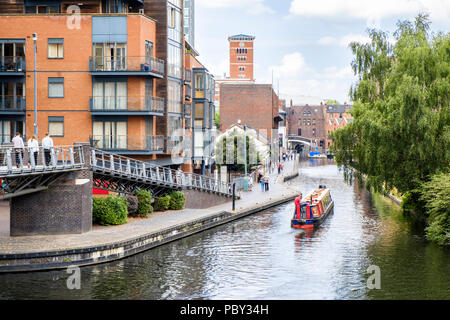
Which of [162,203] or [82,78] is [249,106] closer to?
[82,78]

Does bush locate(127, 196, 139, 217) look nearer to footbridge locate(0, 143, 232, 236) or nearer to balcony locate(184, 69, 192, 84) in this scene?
footbridge locate(0, 143, 232, 236)

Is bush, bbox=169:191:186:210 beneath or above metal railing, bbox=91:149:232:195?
beneath

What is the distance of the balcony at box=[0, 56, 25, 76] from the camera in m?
40.4

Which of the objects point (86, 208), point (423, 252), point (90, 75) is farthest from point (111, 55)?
point (423, 252)

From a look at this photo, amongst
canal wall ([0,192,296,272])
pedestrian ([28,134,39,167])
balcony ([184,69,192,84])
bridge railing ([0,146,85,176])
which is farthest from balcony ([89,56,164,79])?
pedestrian ([28,134,39,167])

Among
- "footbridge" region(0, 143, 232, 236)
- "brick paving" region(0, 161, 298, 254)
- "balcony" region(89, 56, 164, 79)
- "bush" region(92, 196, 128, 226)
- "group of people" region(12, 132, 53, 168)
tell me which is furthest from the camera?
"balcony" region(89, 56, 164, 79)

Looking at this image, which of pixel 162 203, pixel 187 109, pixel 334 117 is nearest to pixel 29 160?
pixel 162 203

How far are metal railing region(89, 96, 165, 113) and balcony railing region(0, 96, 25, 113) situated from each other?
444 cm

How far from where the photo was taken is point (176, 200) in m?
39.3

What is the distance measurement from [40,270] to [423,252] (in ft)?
54.8

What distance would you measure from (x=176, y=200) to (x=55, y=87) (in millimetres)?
10710

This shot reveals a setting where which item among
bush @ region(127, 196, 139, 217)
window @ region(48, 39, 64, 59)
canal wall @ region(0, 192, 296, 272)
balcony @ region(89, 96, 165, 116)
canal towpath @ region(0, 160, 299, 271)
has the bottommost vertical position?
canal wall @ region(0, 192, 296, 272)

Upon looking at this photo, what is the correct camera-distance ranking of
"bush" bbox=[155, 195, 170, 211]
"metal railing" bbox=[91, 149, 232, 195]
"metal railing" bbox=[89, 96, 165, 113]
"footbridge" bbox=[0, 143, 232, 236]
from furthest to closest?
"metal railing" bbox=[89, 96, 165, 113]
"bush" bbox=[155, 195, 170, 211]
"metal railing" bbox=[91, 149, 232, 195]
"footbridge" bbox=[0, 143, 232, 236]
